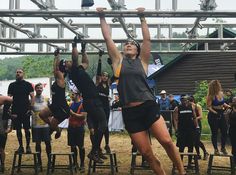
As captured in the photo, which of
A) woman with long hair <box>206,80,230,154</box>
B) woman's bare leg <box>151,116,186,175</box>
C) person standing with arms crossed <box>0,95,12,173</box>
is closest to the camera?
woman's bare leg <box>151,116,186,175</box>

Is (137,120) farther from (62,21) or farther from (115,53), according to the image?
(62,21)

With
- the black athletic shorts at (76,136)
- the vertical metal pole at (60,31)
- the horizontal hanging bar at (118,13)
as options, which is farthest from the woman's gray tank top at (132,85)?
the black athletic shorts at (76,136)

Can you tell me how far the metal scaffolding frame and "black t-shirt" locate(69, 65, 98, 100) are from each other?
0.80 m

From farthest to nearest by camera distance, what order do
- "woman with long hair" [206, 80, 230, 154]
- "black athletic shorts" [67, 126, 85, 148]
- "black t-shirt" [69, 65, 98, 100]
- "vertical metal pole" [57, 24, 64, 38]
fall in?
"woman with long hair" [206, 80, 230, 154] < "black athletic shorts" [67, 126, 85, 148] < "vertical metal pole" [57, 24, 64, 38] < "black t-shirt" [69, 65, 98, 100]

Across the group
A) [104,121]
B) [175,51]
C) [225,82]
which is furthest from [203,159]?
[225,82]

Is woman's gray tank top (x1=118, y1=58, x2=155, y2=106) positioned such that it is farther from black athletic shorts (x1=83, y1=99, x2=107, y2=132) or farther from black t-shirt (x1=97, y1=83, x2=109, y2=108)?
black t-shirt (x1=97, y1=83, x2=109, y2=108)

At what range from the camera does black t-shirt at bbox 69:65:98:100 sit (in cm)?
677

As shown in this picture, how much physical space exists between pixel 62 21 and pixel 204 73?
1877 cm

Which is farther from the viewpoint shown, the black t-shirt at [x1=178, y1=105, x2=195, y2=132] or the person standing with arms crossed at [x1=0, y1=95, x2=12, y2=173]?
the black t-shirt at [x1=178, y1=105, x2=195, y2=132]

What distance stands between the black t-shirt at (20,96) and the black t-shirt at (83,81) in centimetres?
209

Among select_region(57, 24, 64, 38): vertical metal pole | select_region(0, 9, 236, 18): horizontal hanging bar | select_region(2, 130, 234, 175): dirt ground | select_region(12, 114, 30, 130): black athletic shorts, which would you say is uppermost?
select_region(57, 24, 64, 38): vertical metal pole

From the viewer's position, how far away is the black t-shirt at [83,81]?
22.2 ft

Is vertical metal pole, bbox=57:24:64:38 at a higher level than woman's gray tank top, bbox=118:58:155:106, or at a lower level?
higher

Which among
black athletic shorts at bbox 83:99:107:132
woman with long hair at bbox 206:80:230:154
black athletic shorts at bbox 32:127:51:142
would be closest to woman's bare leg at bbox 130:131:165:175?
black athletic shorts at bbox 83:99:107:132
